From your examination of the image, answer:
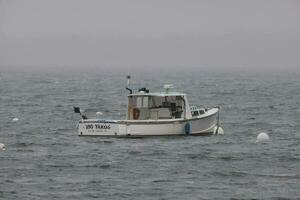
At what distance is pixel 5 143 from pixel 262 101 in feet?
148

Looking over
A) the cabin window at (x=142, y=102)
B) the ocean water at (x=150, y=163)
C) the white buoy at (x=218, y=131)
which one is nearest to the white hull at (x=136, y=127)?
the ocean water at (x=150, y=163)

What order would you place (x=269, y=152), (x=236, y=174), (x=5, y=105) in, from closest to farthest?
(x=236, y=174)
(x=269, y=152)
(x=5, y=105)

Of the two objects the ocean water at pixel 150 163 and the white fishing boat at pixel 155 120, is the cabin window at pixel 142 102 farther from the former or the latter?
the ocean water at pixel 150 163

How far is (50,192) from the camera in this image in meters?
38.2

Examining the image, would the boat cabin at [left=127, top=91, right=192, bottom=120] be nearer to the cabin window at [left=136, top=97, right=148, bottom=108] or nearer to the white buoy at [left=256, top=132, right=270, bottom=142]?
the cabin window at [left=136, top=97, right=148, bottom=108]

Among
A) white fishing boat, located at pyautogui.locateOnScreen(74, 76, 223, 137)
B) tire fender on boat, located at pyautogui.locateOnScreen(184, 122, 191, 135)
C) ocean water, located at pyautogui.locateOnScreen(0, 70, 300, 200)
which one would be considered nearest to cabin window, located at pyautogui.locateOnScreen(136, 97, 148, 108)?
white fishing boat, located at pyautogui.locateOnScreen(74, 76, 223, 137)

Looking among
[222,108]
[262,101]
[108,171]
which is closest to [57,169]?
[108,171]

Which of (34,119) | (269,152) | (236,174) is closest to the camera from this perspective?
(236,174)

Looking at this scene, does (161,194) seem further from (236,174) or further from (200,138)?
(200,138)

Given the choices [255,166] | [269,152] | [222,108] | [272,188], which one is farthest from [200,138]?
[222,108]

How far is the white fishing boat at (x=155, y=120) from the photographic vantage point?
53562 millimetres

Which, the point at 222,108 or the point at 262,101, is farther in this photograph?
the point at 262,101

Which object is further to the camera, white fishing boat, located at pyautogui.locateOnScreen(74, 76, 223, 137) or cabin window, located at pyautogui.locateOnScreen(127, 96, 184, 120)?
cabin window, located at pyautogui.locateOnScreen(127, 96, 184, 120)

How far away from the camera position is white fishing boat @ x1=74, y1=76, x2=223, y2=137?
53.6 m
